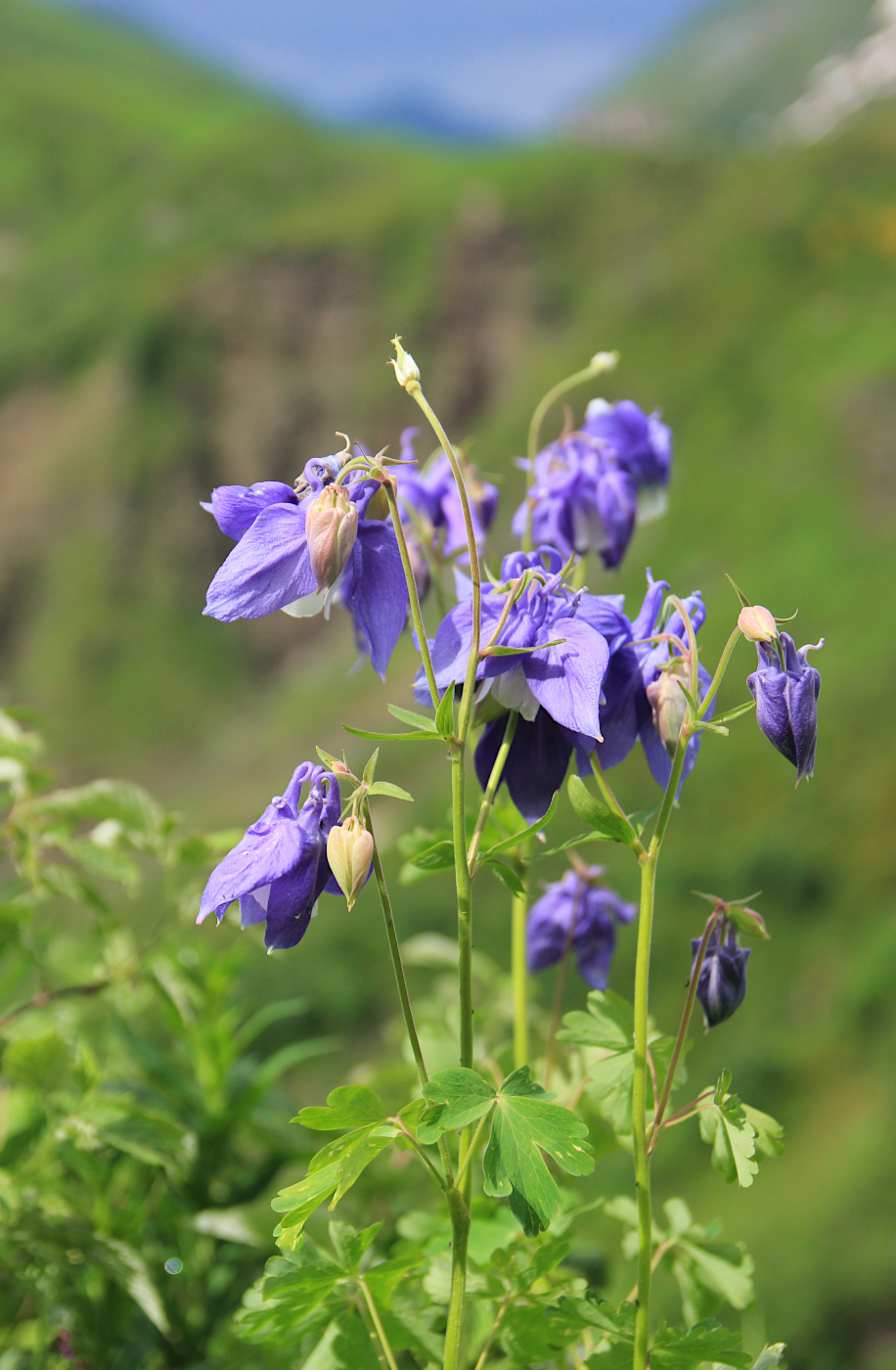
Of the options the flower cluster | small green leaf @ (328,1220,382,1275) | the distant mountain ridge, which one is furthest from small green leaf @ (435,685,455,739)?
the distant mountain ridge

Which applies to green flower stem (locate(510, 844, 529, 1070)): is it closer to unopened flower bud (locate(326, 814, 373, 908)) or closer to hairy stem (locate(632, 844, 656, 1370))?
hairy stem (locate(632, 844, 656, 1370))

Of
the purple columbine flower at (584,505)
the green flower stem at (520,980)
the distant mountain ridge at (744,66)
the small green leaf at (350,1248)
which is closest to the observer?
the small green leaf at (350,1248)

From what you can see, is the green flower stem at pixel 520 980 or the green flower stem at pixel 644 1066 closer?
the green flower stem at pixel 644 1066

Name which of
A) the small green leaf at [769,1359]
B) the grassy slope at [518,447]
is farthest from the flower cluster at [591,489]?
the small green leaf at [769,1359]

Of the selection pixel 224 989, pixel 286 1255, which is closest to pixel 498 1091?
pixel 286 1255

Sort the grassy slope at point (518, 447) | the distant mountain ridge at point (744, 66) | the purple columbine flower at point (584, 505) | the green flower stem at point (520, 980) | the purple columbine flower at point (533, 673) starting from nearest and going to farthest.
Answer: the purple columbine flower at point (533, 673), the green flower stem at point (520, 980), the purple columbine flower at point (584, 505), the grassy slope at point (518, 447), the distant mountain ridge at point (744, 66)

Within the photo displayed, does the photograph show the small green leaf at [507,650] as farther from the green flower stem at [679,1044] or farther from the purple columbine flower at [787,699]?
the green flower stem at [679,1044]
